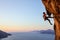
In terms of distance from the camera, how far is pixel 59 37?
20.7m

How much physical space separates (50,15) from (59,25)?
95.8 inches

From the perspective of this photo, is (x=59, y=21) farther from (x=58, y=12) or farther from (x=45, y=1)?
(x=45, y=1)

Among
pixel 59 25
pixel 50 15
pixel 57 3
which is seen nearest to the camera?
pixel 57 3

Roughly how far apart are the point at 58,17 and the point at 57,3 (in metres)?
1.83

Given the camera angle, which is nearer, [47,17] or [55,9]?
[55,9]

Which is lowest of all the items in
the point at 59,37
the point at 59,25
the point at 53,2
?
the point at 59,37

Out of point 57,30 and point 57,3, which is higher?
point 57,3

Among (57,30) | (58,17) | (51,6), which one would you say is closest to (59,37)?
(57,30)

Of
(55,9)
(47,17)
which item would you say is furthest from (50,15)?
(55,9)

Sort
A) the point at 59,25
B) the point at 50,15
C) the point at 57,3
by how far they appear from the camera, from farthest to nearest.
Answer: the point at 50,15
the point at 59,25
the point at 57,3

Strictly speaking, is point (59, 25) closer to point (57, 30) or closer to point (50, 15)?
point (57, 30)

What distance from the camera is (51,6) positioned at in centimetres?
2009

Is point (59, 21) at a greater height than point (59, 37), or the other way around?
point (59, 21)

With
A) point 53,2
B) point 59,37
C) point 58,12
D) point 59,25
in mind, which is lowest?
point 59,37
